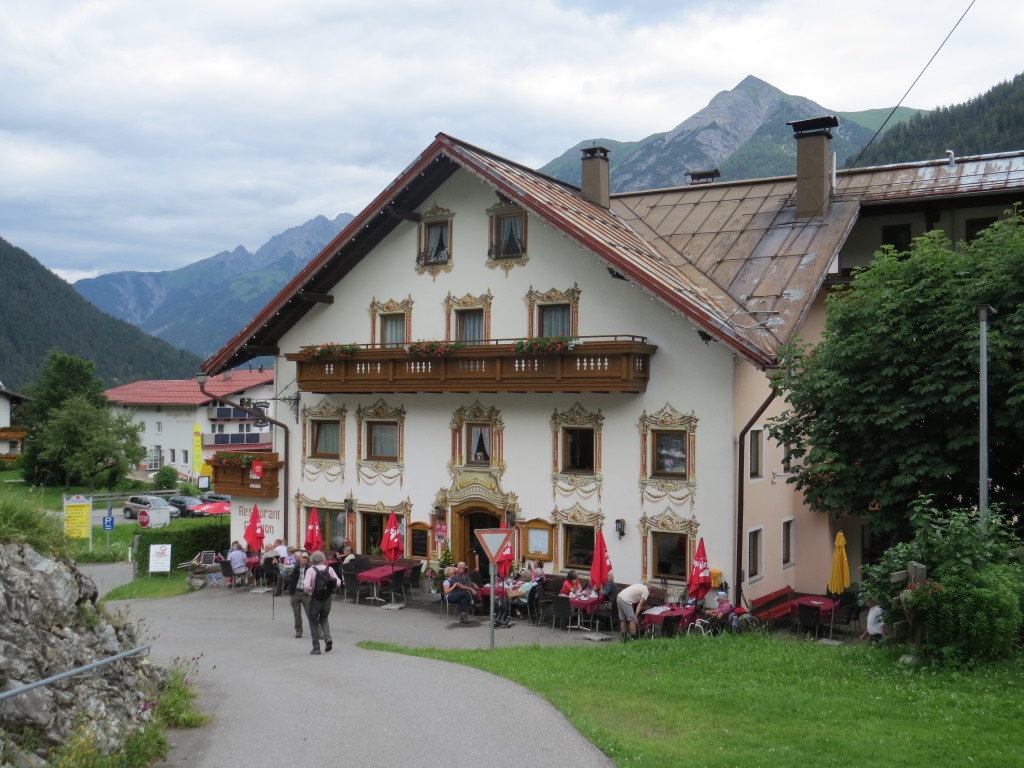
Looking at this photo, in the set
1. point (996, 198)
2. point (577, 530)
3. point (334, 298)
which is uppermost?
point (996, 198)

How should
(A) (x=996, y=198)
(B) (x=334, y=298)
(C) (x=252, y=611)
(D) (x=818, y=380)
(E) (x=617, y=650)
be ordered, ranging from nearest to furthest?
(E) (x=617, y=650), (D) (x=818, y=380), (C) (x=252, y=611), (A) (x=996, y=198), (B) (x=334, y=298)

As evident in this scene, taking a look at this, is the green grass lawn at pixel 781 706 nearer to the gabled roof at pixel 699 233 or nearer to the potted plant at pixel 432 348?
the gabled roof at pixel 699 233

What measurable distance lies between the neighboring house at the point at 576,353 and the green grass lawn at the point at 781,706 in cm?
654

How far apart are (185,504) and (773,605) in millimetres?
36715

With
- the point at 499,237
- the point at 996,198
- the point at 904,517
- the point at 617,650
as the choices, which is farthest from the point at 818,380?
the point at 996,198

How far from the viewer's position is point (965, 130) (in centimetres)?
9169

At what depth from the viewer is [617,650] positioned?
15.6 m

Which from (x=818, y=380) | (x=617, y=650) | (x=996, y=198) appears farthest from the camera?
(x=996, y=198)

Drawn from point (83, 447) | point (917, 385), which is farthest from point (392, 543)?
point (83, 447)

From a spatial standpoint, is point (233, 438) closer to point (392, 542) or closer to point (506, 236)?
point (392, 542)

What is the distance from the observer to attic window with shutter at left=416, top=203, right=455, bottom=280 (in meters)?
24.3

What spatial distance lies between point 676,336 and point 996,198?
32.7 feet

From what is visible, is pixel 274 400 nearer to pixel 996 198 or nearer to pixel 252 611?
pixel 252 611

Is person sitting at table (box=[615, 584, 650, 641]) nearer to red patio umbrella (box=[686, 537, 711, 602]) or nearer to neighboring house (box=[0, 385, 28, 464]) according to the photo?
red patio umbrella (box=[686, 537, 711, 602])
